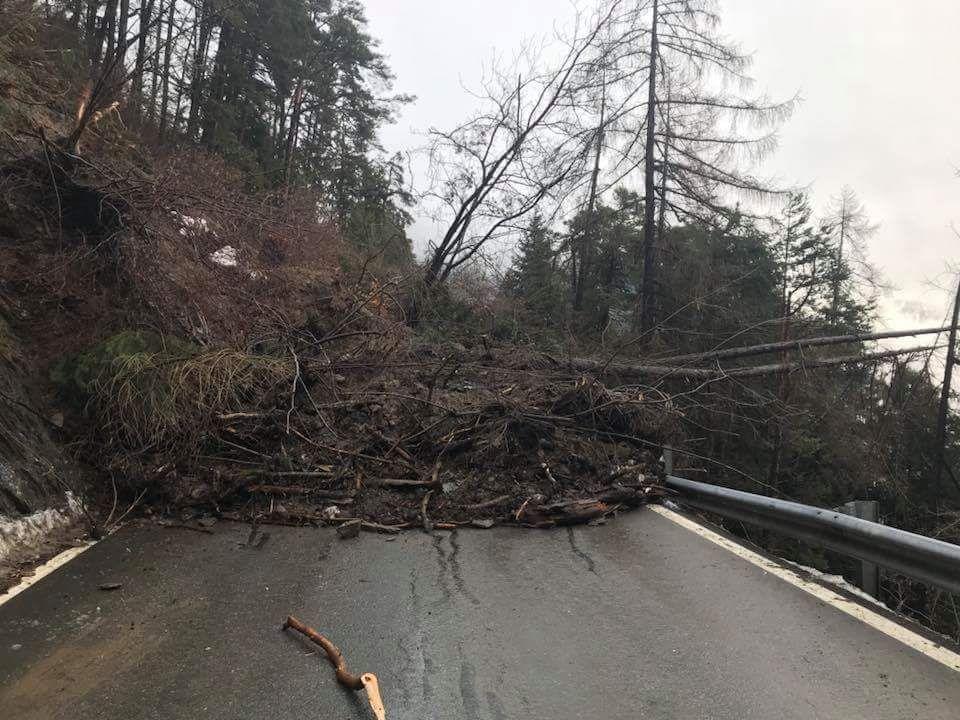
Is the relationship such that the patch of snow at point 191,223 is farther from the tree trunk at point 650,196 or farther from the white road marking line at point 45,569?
the tree trunk at point 650,196

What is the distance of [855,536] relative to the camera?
3643 millimetres

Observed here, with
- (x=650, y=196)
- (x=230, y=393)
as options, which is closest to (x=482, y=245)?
(x=650, y=196)

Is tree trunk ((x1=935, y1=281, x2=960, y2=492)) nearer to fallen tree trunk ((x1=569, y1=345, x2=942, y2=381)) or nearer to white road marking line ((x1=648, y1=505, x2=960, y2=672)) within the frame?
fallen tree trunk ((x1=569, y1=345, x2=942, y2=381))

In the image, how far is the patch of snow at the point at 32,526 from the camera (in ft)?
12.1

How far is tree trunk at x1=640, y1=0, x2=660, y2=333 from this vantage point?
1475 cm

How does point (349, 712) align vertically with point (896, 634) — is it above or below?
below

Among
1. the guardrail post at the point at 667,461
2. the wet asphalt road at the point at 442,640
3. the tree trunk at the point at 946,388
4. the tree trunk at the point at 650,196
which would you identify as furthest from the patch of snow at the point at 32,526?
the tree trunk at the point at 650,196

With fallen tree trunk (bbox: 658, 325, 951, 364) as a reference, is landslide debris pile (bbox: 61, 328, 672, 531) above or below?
below

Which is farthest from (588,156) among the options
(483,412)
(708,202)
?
(483,412)

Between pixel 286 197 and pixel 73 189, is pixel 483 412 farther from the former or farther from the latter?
pixel 286 197

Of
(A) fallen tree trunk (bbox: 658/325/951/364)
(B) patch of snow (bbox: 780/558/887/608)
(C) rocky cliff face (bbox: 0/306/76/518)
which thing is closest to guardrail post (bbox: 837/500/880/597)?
(B) patch of snow (bbox: 780/558/887/608)

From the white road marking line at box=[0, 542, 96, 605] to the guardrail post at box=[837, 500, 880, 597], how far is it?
5.13 m

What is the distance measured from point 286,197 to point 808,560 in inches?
696

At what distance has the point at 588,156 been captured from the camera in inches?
591
